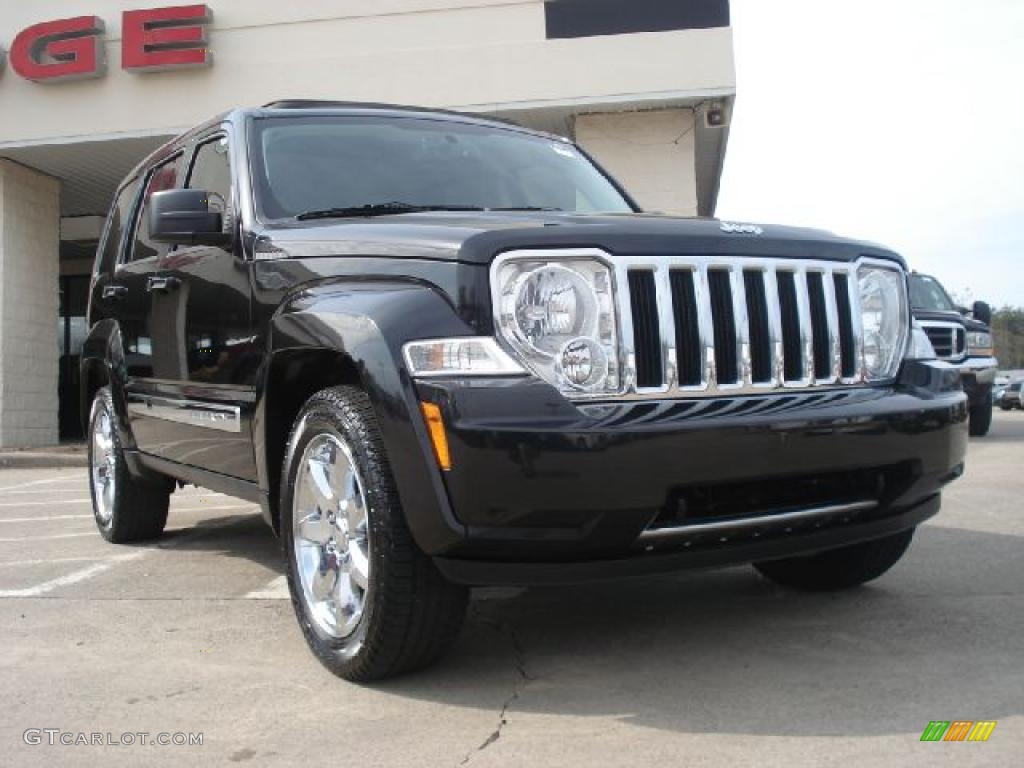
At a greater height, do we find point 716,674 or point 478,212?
point 478,212

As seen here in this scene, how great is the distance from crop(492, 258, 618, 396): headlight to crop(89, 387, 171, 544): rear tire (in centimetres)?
317

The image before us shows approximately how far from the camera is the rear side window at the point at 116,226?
561cm

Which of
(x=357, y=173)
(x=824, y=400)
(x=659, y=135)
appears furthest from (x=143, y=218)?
(x=659, y=135)

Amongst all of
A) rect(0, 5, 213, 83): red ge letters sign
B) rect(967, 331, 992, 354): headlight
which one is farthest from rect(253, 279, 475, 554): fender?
rect(967, 331, 992, 354): headlight

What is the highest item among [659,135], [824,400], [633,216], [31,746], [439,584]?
[659,135]

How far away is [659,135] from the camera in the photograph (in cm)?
1230

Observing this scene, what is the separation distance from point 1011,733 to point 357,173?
9.53 feet

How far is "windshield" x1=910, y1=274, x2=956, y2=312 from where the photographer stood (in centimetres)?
1220

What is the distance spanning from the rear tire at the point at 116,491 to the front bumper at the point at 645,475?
3171 millimetres

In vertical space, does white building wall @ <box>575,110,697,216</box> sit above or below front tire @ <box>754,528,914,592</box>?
above

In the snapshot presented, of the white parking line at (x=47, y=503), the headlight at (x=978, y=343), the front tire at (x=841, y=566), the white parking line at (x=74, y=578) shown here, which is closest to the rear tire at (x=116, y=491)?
the white parking line at (x=74, y=578)

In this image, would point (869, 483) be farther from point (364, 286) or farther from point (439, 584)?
point (364, 286)

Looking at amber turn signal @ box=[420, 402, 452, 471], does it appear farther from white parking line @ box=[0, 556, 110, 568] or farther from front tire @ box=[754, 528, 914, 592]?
white parking line @ box=[0, 556, 110, 568]

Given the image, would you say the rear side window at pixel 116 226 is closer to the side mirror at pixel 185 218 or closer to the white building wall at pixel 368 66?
the side mirror at pixel 185 218
